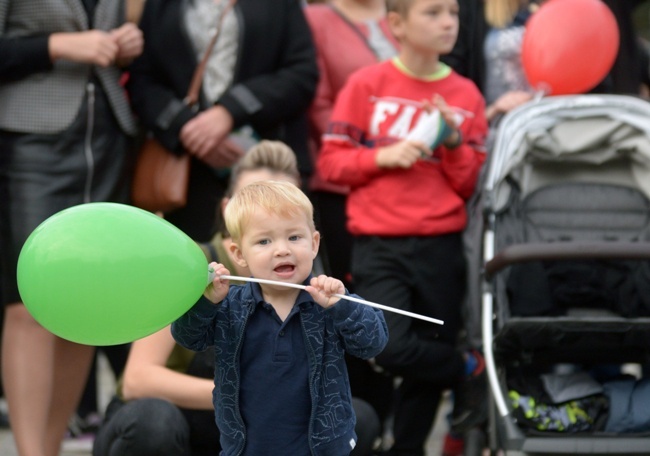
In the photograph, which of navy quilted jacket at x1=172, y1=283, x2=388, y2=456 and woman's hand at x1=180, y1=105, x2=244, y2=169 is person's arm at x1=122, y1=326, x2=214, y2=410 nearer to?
navy quilted jacket at x1=172, y1=283, x2=388, y2=456

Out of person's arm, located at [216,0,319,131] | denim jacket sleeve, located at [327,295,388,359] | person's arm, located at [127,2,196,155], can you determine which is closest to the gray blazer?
person's arm, located at [127,2,196,155]

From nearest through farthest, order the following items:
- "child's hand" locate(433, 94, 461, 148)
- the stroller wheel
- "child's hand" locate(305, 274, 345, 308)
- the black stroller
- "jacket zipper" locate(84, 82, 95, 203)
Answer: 1. "child's hand" locate(305, 274, 345, 308)
2. the black stroller
3. "child's hand" locate(433, 94, 461, 148)
4. the stroller wheel
5. "jacket zipper" locate(84, 82, 95, 203)

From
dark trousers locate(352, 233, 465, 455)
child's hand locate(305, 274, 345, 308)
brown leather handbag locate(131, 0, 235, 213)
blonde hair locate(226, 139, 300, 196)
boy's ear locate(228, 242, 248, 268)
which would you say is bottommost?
dark trousers locate(352, 233, 465, 455)

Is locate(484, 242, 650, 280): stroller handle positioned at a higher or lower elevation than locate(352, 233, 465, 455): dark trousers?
higher

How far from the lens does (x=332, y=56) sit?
5.18 meters

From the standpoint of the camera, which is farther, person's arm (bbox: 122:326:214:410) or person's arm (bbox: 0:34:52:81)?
person's arm (bbox: 0:34:52:81)

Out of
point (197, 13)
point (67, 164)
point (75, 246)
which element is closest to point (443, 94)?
point (197, 13)

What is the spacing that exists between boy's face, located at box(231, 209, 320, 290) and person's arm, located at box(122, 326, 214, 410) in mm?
844

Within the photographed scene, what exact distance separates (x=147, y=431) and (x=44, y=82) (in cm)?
150

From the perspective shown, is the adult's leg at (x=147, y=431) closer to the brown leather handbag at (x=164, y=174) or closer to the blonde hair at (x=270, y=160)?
the blonde hair at (x=270, y=160)

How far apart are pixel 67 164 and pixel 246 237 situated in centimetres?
172

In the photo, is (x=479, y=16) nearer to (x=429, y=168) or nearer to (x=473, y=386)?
(x=429, y=168)

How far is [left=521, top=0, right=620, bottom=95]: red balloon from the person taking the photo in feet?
16.0

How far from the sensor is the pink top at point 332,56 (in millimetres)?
5160
